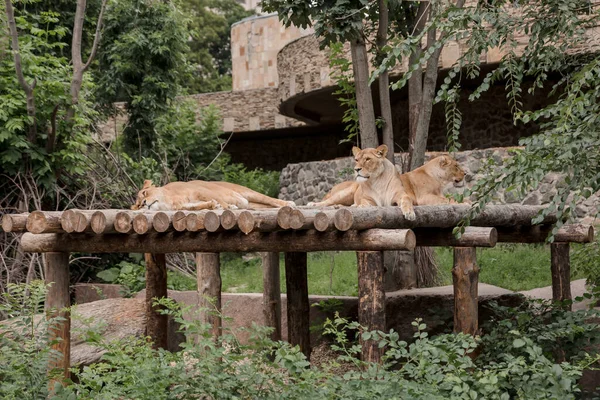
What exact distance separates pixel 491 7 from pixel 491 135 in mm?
12066

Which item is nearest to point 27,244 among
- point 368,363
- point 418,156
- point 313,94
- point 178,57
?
point 368,363

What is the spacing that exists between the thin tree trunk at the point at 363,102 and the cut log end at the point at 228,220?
3.61 m

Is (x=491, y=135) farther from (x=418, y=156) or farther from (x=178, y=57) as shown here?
(x=418, y=156)

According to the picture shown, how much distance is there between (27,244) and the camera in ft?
21.6

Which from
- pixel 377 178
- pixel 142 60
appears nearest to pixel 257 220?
pixel 377 178

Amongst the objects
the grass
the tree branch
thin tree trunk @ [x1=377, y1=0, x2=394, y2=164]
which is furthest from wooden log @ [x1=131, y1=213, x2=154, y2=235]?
the tree branch

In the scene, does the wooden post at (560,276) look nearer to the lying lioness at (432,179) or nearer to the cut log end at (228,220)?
the lying lioness at (432,179)

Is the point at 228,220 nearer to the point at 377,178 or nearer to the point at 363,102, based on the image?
the point at 377,178

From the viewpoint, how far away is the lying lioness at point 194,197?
699 cm

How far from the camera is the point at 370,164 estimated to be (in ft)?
22.3

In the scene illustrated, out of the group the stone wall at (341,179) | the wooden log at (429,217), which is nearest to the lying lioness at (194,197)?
the wooden log at (429,217)

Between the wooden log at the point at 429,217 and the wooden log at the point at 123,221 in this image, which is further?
the wooden log at the point at 123,221

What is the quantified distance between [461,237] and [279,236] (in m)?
1.25

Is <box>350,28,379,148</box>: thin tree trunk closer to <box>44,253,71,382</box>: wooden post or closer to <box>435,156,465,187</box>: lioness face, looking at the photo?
<box>435,156,465,187</box>: lioness face
